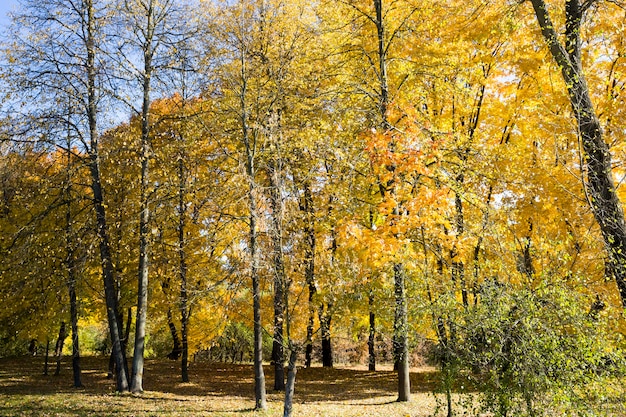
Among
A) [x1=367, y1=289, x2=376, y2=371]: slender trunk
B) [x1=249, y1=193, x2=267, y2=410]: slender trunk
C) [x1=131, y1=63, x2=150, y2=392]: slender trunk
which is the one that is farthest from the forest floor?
[x1=367, y1=289, x2=376, y2=371]: slender trunk

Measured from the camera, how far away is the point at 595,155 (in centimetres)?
654

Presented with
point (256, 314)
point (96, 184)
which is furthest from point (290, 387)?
point (96, 184)

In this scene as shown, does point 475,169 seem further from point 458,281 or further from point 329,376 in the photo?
point 329,376

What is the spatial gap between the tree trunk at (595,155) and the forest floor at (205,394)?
340 cm

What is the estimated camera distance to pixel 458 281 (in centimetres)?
719

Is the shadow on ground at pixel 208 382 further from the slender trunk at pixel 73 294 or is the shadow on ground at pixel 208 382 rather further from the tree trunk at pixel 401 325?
the tree trunk at pixel 401 325

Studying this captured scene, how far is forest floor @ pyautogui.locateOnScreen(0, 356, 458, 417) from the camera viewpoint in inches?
394

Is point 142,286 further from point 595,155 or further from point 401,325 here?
point 595,155

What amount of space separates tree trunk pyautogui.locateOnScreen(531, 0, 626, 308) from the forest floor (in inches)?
134

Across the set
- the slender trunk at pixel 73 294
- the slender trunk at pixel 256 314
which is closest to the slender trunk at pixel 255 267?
the slender trunk at pixel 256 314

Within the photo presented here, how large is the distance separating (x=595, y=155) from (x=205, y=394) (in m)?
11.7

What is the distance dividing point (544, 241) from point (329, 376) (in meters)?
12.9

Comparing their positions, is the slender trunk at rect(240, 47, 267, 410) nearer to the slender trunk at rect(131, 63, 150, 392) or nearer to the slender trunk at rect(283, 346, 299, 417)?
the slender trunk at rect(283, 346, 299, 417)

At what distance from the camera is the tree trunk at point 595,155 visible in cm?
588
